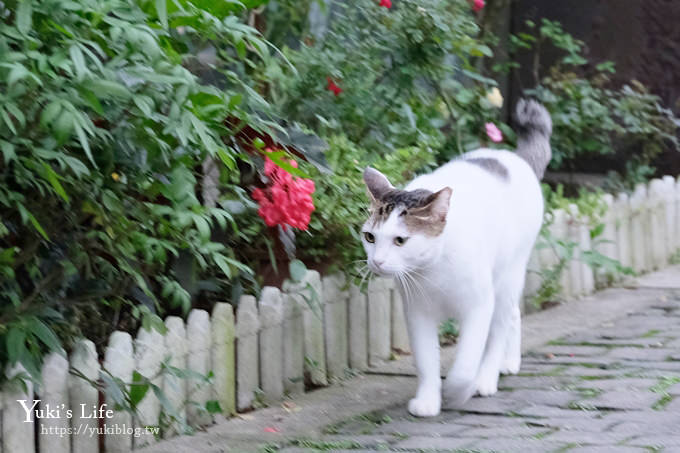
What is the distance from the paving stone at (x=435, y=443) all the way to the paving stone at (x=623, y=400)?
594 millimetres

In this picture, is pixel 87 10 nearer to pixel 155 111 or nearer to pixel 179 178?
pixel 155 111

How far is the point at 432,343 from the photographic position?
3.78 m

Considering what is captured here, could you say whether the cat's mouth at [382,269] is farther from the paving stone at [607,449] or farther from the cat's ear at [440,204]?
the paving stone at [607,449]

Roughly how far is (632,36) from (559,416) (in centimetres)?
446

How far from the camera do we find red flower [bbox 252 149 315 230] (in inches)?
145

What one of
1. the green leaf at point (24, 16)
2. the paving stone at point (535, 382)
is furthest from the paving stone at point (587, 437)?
the green leaf at point (24, 16)

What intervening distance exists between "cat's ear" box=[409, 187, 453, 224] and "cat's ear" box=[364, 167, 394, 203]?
0.65ft

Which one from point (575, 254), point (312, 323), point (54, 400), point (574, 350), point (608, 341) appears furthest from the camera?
point (575, 254)

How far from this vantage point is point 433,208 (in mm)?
3535

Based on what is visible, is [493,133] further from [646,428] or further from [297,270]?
[646,428]

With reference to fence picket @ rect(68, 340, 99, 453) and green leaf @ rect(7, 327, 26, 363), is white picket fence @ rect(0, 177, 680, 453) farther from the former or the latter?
green leaf @ rect(7, 327, 26, 363)

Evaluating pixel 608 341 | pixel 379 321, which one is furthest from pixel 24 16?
pixel 608 341

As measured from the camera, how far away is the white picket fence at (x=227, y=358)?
10.2 ft

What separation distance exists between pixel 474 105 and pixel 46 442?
3.61 meters
